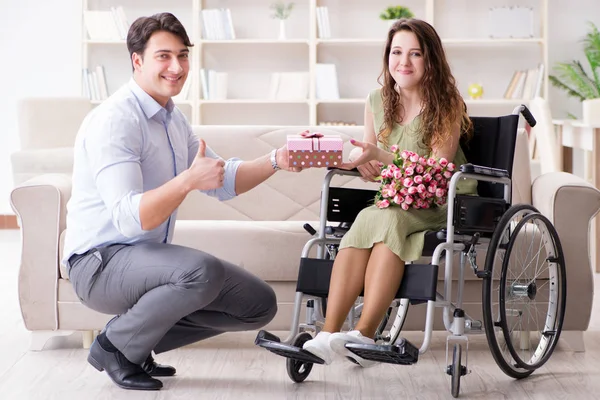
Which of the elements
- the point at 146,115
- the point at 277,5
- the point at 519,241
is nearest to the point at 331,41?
the point at 277,5

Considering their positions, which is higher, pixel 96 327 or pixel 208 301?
pixel 208 301

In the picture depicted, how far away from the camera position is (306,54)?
6711 mm

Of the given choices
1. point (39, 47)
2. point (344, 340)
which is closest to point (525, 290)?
point (344, 340)

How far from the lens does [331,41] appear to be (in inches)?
252

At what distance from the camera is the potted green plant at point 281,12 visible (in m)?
6.49

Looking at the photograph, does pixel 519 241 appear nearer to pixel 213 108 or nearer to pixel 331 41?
pixel 331 41

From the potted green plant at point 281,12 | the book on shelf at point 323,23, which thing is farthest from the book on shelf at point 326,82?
the potted green plant at point 281,12

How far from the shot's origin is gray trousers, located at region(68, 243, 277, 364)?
7.75 feet

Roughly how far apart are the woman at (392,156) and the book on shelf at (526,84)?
367 cm

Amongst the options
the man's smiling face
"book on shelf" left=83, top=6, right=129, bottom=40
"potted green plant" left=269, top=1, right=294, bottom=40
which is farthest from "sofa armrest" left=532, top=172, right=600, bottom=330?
"book on shelf" left=83, top=6, right=129, bottom=40

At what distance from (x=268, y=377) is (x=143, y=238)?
0.56m

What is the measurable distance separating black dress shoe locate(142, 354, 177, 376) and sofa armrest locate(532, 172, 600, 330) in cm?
126

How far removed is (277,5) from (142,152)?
4.37m

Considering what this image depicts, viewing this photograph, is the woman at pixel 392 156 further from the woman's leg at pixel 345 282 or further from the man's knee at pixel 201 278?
the man's knee at pixel 201 278
